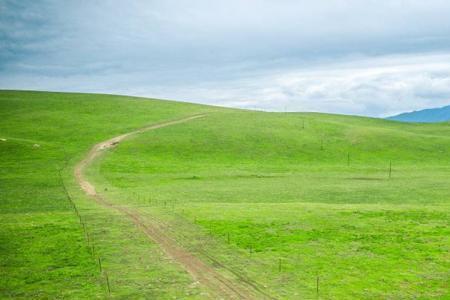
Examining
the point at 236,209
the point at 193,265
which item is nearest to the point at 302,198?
the point at 236,209

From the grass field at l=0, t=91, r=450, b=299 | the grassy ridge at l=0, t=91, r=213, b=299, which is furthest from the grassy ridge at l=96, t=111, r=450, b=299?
the grassy ridge at l=0, t=91, r=213, b=299

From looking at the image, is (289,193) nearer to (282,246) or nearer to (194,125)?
(282,246)

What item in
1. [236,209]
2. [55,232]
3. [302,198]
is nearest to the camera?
[55,232]

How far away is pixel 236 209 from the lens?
141 ft

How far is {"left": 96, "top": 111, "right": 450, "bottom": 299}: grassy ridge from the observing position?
25.8 metres

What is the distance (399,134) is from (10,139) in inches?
3415

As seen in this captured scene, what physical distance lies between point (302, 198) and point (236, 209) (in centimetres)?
1199

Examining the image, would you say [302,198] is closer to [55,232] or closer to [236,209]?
[236,209]

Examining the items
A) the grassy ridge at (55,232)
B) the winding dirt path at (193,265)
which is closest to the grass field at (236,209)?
the grassy ridge at (55,232)

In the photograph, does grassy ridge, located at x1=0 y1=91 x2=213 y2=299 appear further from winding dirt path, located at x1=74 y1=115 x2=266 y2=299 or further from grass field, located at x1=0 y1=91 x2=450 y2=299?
winding dirt path, located at x1=74 y1=115 x2=266 y2=299

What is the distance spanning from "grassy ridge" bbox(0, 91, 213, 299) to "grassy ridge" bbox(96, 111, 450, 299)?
4.77 m

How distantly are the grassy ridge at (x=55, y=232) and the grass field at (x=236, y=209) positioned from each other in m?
0.14

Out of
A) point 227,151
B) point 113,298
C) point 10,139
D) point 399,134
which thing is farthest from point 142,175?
point 399,134

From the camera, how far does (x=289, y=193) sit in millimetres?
54781
